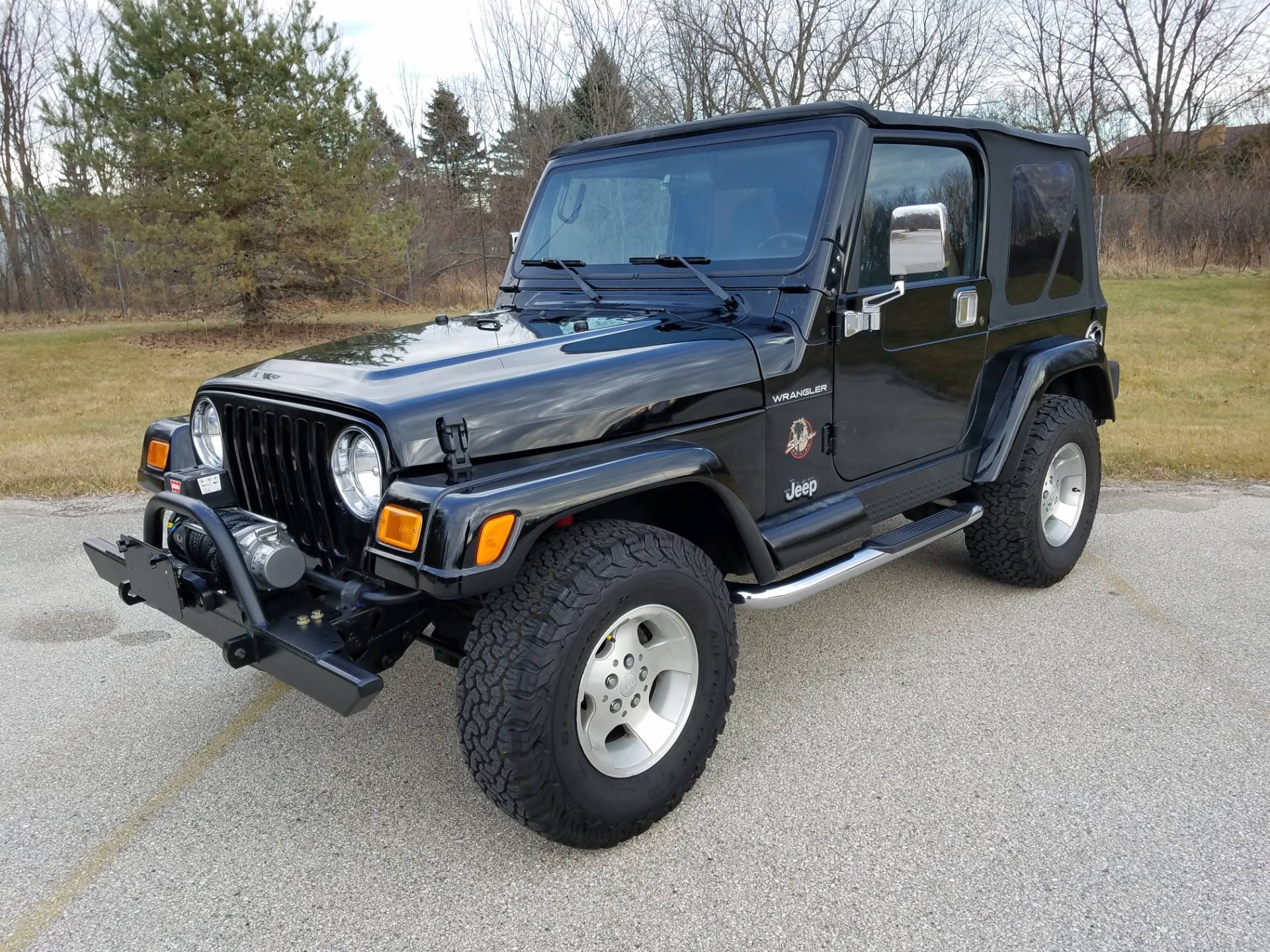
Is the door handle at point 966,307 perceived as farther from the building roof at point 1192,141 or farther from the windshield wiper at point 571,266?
the building roof at point 1192,141

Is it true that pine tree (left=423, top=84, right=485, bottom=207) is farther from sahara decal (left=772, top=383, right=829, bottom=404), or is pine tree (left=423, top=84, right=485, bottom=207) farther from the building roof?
sahara decal (left=772, top=383, right=829, bottom=404)

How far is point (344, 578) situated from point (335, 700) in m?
0.47

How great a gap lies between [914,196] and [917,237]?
62 cm

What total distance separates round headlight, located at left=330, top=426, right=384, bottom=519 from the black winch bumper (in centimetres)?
32

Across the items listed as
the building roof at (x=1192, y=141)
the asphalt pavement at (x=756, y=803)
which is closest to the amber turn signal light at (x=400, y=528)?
the asphalt pavement at (x=756, y=803)

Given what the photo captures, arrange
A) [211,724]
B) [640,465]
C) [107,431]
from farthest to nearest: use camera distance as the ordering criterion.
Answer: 1. [107,431]
2. [211,724]
3. [640,465]

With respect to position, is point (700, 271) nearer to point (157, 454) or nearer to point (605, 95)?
point (157, 454)

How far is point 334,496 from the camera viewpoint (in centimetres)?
256

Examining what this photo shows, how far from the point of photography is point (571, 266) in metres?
3.78

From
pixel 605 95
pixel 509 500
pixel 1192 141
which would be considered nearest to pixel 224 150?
pixel 605 95

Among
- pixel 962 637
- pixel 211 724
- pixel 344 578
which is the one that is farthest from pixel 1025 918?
pixel 211 724

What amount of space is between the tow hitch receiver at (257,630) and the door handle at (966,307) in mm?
2642

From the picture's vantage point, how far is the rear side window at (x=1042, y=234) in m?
4.07

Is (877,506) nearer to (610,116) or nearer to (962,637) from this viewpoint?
(962,637)
